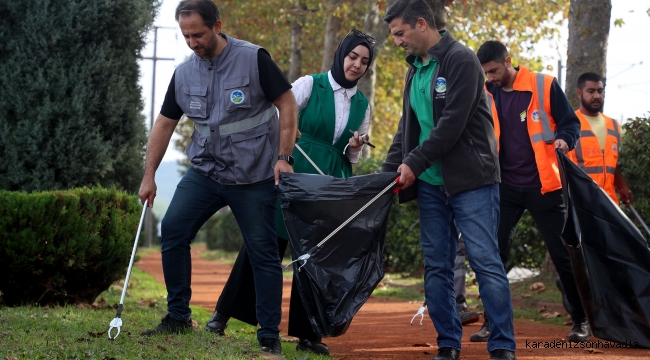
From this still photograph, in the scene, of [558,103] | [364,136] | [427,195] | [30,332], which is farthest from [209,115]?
[558,103]

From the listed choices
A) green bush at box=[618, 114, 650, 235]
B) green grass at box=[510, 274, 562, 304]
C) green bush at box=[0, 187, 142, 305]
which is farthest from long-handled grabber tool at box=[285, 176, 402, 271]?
green grass at box=[510, 274, 562, 304]

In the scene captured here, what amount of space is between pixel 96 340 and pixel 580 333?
3.60 m

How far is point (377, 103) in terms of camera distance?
30.6 meters

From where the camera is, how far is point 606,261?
594 centimetres

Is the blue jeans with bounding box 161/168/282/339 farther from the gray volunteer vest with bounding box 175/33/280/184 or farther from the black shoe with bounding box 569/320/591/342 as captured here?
the black shoe with bounding box 569/320/591/342

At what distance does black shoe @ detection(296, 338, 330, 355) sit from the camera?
18.7ft

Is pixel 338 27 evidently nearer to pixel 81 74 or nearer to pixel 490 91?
pixel 81 74

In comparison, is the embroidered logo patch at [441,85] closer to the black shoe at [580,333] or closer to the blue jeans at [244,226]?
the blue jeans at [244,226]

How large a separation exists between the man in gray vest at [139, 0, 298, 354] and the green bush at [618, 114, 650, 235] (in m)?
4.36

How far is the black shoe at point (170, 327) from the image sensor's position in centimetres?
547

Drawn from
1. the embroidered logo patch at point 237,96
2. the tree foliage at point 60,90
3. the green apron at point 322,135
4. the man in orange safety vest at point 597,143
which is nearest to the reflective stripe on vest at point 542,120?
the man in orange safety vest at point 597,143

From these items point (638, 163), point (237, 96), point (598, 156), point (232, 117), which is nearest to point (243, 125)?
point (232, 117)

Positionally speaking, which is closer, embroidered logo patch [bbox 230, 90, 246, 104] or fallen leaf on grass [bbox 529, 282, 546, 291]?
embroidered logo patch [bbox 230, 90, 246, 104]

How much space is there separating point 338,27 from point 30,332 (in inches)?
648
